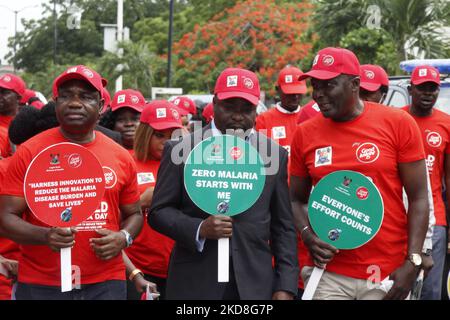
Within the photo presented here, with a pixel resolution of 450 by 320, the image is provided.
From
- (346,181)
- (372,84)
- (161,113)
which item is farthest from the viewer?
(372,84)

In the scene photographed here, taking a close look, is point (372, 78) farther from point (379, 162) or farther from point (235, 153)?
point (235, 153)

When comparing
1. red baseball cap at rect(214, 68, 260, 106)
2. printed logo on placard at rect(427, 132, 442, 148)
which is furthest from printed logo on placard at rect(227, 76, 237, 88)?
printed logo on placard at rect(427, 132, 442, 148)

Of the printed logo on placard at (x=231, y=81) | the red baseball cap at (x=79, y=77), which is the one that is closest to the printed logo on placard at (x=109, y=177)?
the red baseball cap at (x=79, y=77)

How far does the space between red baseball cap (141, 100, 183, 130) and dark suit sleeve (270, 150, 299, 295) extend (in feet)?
5.87

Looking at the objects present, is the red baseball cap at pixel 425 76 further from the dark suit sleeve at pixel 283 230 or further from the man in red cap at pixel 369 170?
the dark suit sleeve at pixel 283 230

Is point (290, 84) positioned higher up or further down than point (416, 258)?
higher up

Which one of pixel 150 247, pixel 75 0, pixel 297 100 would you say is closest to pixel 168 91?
pixel 297 100

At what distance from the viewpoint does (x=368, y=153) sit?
4.95m

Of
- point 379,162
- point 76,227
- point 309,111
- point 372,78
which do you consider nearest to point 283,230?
point 379,162

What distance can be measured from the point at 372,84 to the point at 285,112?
1.74m

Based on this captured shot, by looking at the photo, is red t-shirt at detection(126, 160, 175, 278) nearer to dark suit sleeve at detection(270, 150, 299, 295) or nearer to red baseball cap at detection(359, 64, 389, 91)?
dark suit sleeve at detection(270, 150, 299, 295)

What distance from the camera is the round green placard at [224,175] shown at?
4621mm

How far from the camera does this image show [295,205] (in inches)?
209

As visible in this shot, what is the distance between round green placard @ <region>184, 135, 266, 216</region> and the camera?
15.2 feet
